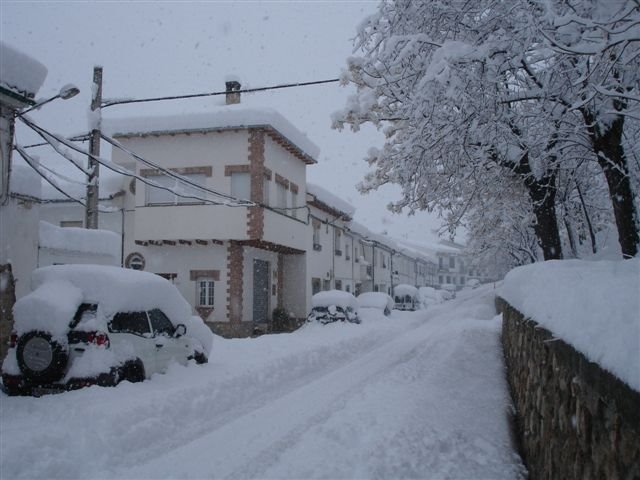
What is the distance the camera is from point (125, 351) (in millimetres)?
7906

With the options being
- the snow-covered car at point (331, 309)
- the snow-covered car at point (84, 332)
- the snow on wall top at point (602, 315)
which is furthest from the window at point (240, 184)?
the snow on wall top at point (602, 315)

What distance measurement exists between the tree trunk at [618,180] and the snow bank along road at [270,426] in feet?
9.19

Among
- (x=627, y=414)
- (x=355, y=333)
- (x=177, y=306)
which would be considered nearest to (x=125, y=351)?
(x=177, y=306)

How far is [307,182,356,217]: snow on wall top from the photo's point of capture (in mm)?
27733

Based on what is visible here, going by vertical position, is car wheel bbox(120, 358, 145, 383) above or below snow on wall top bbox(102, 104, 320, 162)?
below

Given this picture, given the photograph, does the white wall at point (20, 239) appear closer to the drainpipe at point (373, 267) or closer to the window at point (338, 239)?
the window at point (338, 239)

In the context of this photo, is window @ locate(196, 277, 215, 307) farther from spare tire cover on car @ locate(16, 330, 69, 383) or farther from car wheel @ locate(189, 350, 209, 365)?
spare tire cover on car @ locate(16, 330, 69, 383)

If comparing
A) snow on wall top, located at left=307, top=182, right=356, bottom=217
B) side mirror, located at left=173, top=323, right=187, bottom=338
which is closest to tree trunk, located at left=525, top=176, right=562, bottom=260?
side mirror, located at left=173, top=323, right=187, bottom=338

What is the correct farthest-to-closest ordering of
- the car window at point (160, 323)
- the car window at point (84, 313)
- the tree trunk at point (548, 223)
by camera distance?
the tree trunk at point (548, 223) < the car window at point (160, 323) < the car window at point (84, 313)

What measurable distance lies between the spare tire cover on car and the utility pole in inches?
239

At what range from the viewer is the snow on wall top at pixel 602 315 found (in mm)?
2293

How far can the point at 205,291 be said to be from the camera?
22000 mm

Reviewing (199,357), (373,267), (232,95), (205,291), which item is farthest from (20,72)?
(373,267)

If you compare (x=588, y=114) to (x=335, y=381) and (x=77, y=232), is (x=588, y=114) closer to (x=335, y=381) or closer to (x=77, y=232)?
(x=335, y=381)
